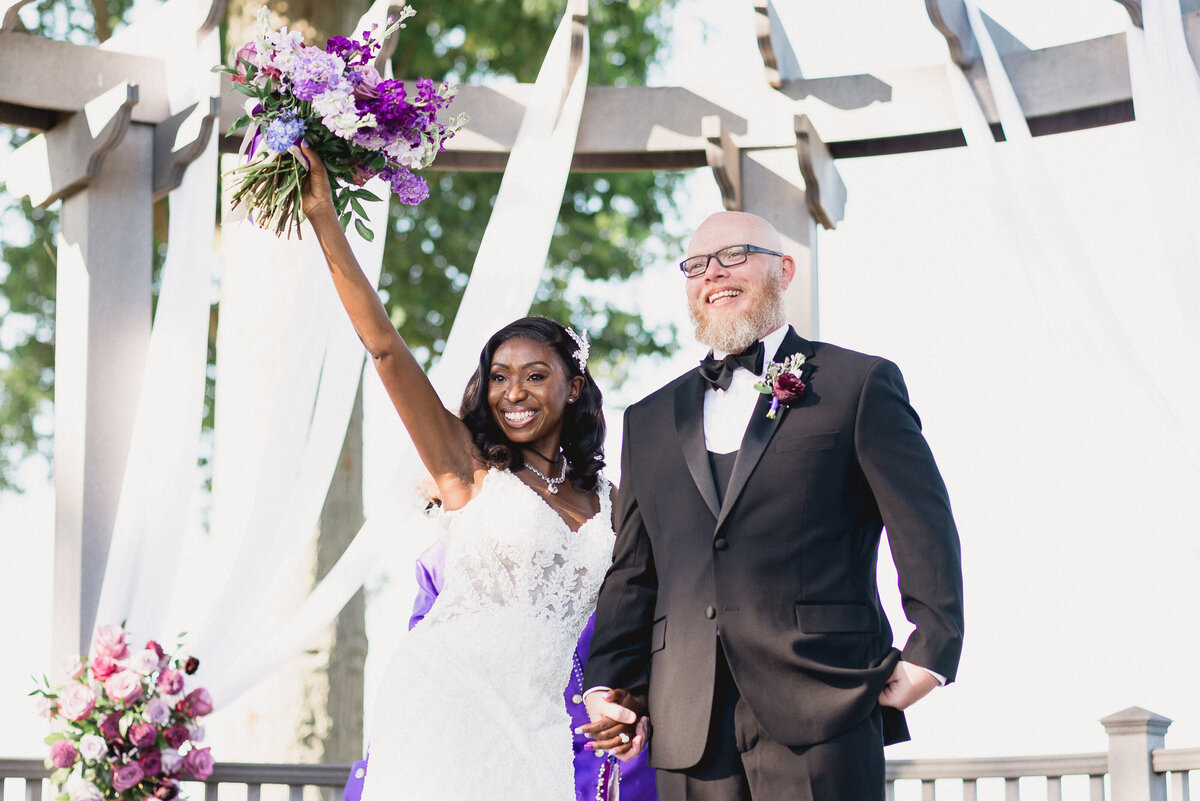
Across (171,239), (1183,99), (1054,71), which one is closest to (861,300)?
(1054,71)

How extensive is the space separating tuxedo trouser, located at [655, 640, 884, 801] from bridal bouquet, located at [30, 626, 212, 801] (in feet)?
7.64

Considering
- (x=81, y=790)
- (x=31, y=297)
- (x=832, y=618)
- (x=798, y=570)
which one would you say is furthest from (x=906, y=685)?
(x=31, y=297)

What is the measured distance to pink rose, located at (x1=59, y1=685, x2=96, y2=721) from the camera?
169 inches

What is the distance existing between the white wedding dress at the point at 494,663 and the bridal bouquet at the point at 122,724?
1.38m

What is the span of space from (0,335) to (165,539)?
4935mm

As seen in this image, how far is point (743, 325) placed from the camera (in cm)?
270

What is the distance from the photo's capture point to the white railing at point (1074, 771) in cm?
436

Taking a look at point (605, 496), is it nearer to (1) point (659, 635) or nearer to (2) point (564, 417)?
(2) point (564, 417)

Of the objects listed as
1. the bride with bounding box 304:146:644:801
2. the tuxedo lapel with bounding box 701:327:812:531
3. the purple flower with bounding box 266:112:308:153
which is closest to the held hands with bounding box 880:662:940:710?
the tuxedo lapel with bounding box 701:327:812:531

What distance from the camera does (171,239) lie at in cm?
490

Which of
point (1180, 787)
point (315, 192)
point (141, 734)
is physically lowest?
point (1180, 787)

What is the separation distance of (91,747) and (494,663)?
5.80 feet

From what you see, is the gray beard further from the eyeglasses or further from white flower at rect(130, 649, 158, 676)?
white flower at rect(130, 649, 158, 676)

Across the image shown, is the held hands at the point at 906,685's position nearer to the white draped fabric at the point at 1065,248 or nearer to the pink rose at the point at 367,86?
the pink rose at the point at 367,86
